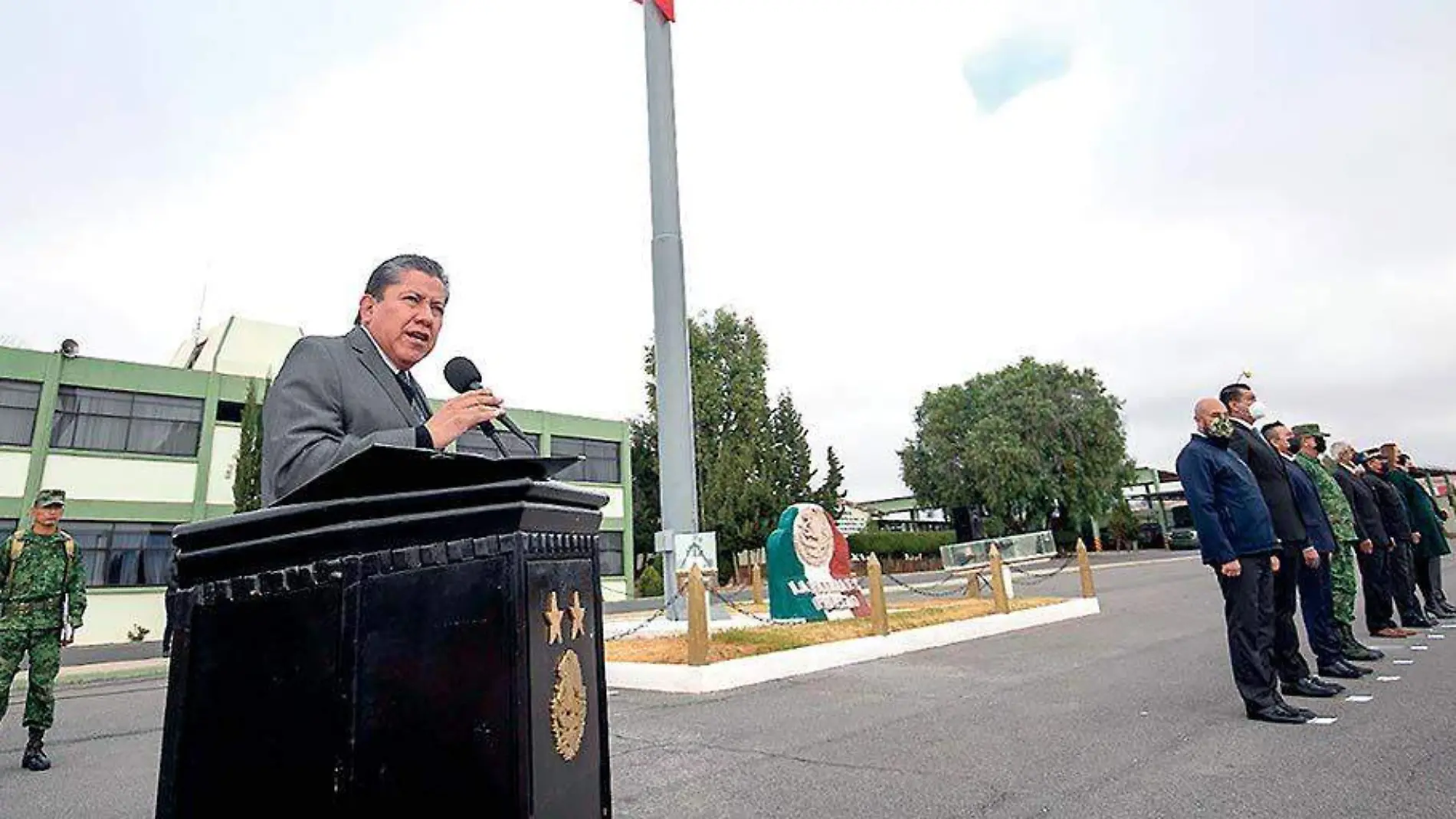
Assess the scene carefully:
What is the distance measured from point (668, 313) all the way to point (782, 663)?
24.6 ft

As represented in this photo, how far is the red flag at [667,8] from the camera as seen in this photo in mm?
15781

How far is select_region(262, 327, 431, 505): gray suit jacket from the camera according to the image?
1.47m

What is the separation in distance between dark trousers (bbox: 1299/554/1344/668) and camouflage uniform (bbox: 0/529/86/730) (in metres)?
9.88

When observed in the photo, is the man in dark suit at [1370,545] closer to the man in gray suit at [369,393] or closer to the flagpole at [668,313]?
the flagpole at [668,313]

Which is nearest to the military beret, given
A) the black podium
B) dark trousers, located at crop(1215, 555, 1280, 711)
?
the black podium

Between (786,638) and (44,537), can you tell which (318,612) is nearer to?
(44,537)

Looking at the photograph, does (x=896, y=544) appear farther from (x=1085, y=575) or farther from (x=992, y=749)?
(x=992, y=749)

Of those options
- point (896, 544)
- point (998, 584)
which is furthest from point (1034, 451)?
Result: point (998, 584)

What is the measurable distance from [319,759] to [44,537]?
22.7 feet

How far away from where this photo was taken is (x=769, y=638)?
32.1ft

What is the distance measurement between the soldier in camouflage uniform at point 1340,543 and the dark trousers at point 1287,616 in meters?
1.24

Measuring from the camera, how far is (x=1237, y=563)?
220 inches

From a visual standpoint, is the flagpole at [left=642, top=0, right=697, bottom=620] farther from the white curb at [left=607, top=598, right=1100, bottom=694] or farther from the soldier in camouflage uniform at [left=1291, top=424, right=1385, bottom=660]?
the soldier in camouflage uniform at [left=1291, top=424, right=1385, bottom=660]

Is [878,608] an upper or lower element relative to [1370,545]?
lower
